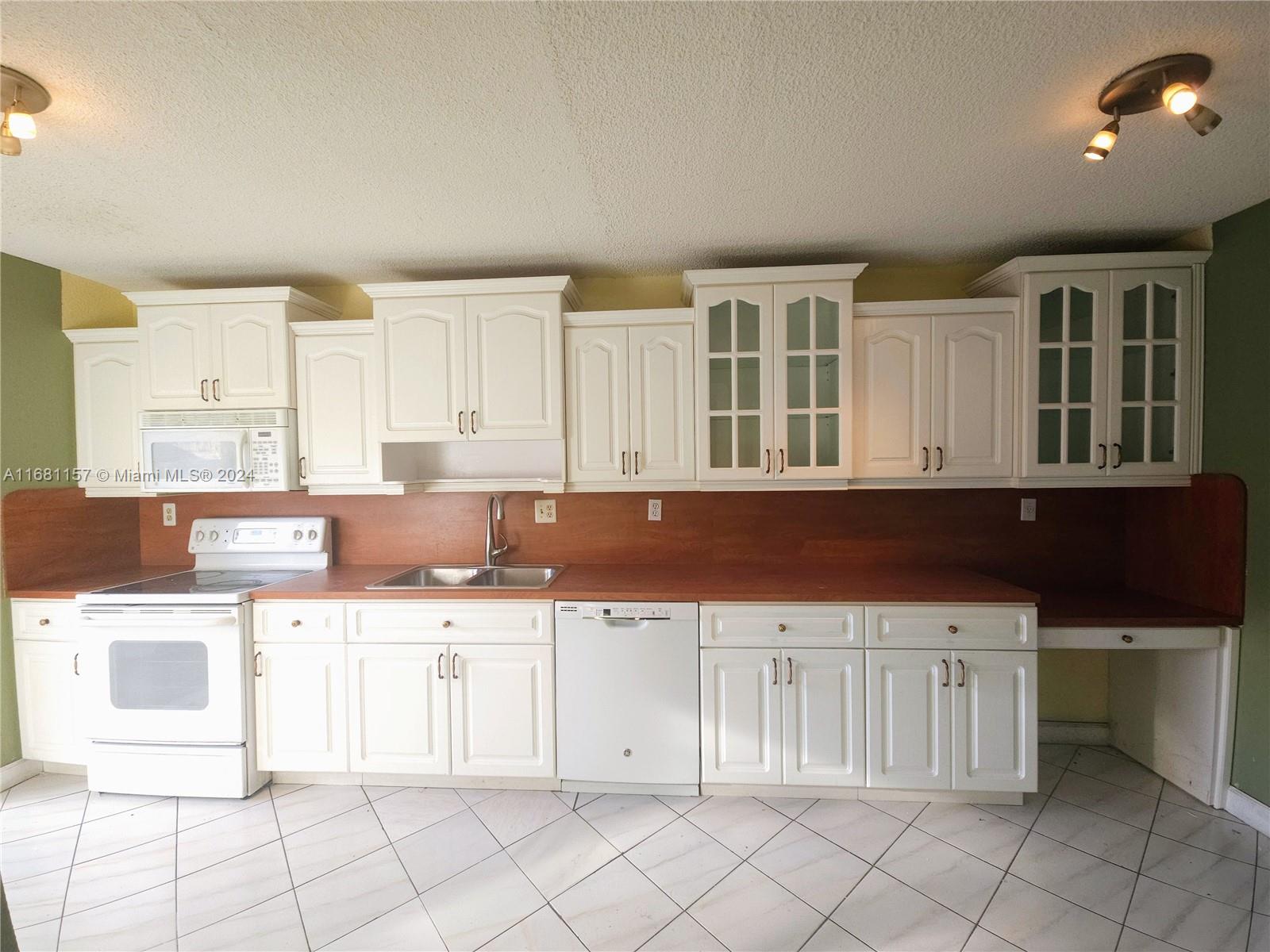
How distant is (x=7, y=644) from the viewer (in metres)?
2.50

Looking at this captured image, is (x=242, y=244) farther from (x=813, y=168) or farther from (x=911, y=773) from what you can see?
(x=911, y=773)

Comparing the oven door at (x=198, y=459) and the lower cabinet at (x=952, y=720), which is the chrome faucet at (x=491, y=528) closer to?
the oven door at (x=198, y=459)

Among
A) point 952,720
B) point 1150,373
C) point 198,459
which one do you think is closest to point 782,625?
point 952,720

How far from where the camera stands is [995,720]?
217 cm

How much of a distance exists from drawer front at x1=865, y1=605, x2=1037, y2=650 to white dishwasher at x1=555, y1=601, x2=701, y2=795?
773 mm

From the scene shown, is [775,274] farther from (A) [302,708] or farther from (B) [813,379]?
(A) [302,708]

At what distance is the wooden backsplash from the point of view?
8.87 feet

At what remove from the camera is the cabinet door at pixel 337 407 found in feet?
8.63

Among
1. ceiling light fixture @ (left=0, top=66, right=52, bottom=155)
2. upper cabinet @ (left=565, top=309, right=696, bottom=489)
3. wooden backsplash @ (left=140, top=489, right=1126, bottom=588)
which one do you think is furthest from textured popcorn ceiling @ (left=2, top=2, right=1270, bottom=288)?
wooden backsplash @ (left=140, top=489, right=1126, bottom=588)

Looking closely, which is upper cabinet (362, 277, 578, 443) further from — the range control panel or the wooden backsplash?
the range control panel

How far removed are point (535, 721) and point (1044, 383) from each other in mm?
2679

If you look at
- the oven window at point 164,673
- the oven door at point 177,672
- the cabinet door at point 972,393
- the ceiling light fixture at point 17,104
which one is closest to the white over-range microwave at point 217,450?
→ the oven door at point 177,672

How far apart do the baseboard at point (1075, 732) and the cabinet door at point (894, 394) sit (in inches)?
61.0

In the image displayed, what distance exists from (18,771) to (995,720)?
434cm
